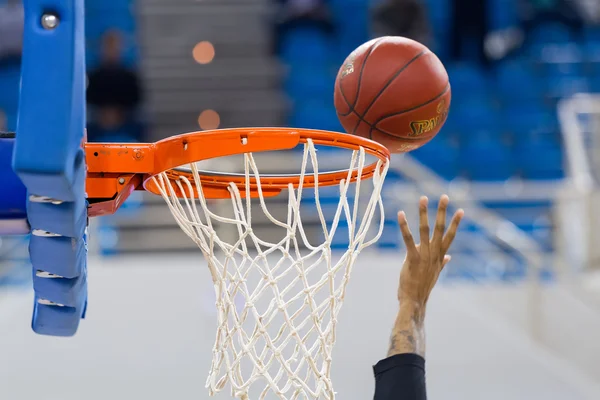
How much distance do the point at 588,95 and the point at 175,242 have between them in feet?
12.5

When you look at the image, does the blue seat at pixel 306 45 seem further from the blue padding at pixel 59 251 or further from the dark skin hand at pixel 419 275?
the blue padding at pixel 59 251

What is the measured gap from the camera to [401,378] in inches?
66.4

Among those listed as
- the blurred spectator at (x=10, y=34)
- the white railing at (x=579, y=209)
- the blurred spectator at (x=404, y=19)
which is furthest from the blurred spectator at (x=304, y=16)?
the white railing at (x=579, y=209)

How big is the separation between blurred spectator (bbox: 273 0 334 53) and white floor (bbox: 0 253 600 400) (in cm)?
310

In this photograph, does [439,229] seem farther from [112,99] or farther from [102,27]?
[102,27]

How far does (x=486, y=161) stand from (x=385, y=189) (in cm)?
172

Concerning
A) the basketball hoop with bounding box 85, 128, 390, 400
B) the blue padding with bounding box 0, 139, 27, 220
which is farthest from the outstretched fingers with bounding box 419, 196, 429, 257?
the blue padding with bounding box 0, 139, 27, 220

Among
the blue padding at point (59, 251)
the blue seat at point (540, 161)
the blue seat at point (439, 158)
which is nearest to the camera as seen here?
the blue padding at point (59, 251)

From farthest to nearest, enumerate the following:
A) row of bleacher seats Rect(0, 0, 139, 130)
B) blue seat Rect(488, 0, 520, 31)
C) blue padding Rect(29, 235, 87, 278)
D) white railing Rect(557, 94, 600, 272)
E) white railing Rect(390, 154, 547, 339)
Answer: blue seat Rect(488, 0, 520, 31) < row of bleacher seats Rect(0, 0, 139, 130) < white railing Rect(557, 94, 600, 272) < white railing Rect(390, 154, 547, 339) < blue padding Rect(29, 235, 87, 278)

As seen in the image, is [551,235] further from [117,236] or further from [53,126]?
[53,126]

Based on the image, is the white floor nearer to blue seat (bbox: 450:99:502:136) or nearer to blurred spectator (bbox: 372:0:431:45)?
blue seat (bbox: 450:99:502:136)

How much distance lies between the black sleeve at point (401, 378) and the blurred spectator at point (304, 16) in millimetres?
5443

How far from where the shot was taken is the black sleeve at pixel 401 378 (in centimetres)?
166

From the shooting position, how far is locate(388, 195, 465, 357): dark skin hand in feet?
6.07
